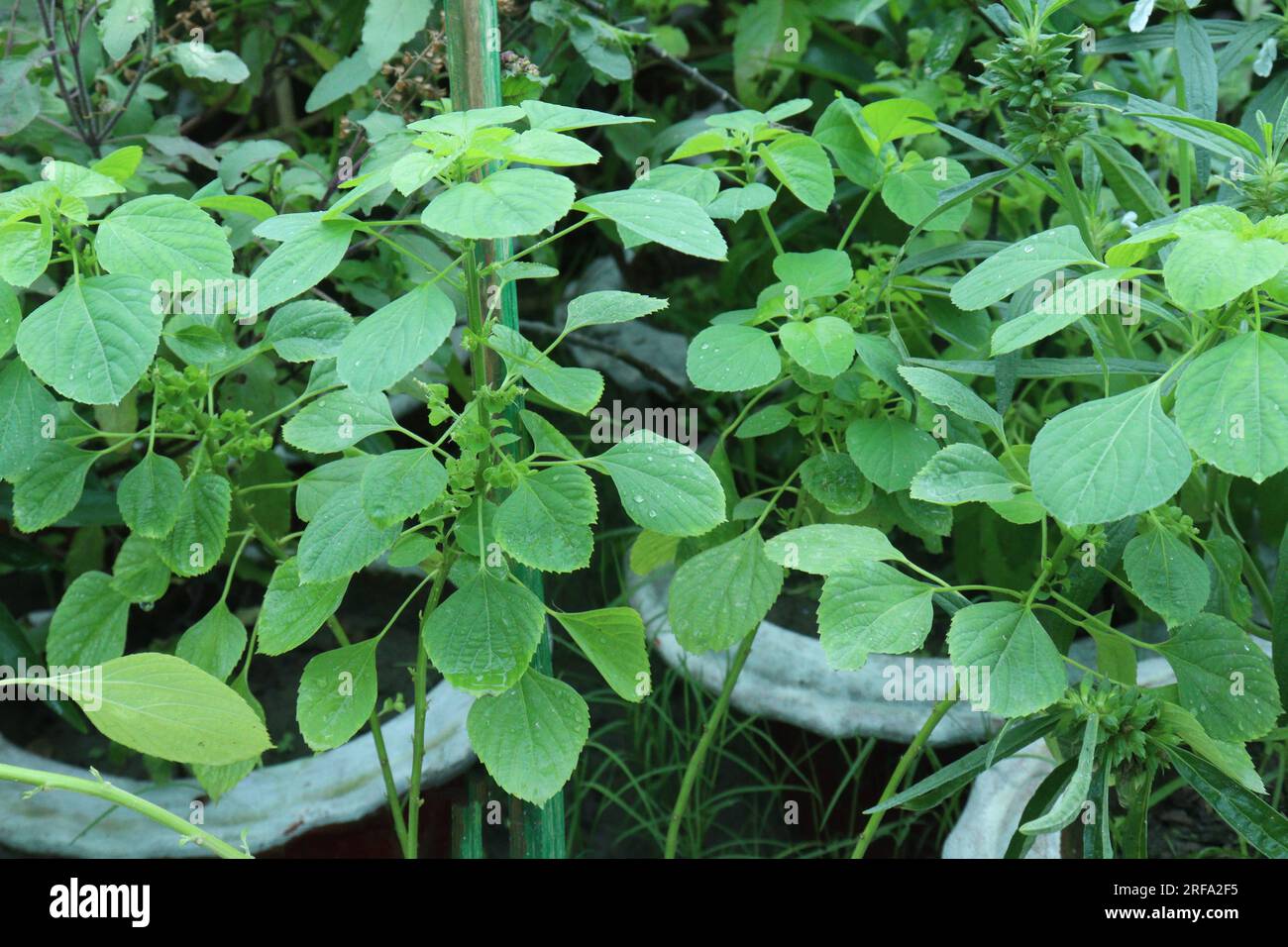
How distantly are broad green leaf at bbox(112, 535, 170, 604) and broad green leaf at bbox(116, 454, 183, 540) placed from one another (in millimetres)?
46

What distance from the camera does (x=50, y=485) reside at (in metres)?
0.86

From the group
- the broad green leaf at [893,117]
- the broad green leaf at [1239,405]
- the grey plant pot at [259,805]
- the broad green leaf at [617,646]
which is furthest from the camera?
the grey plant pot at [259,805]

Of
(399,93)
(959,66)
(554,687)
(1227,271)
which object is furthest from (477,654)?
(959,66)

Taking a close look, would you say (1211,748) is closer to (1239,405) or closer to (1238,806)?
(1238,806)

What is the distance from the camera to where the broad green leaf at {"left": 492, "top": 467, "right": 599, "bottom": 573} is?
727 mm

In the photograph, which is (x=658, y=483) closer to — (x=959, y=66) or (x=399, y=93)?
(x=399, y=93)

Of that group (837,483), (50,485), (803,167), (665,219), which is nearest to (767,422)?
(837,483)

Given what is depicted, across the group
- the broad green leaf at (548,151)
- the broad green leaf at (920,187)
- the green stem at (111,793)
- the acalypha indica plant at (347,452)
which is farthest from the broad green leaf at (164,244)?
the broad green leaf at (920,187)

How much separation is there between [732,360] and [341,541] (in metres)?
0.31

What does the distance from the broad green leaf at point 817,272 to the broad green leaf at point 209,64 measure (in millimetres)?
547

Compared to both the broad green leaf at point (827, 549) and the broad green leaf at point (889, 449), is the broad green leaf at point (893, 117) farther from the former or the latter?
the broad green leaf at point (827, 549)

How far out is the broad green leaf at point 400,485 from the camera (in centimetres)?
72

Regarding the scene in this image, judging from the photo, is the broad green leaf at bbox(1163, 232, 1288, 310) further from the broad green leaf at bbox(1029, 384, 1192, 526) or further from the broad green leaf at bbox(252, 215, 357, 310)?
the broad green leaf at bbox(252, 215, 357, 310)

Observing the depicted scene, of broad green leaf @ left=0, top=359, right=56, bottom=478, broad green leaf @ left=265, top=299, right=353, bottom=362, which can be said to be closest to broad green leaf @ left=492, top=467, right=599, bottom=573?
broad green leaf @ left=265, top=299, right=353, bottom=362
